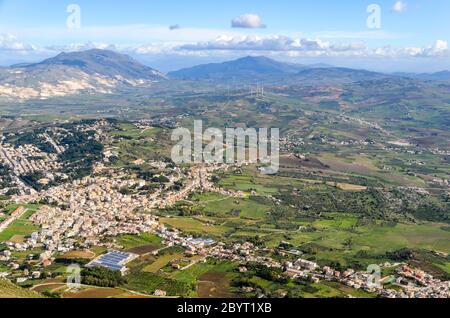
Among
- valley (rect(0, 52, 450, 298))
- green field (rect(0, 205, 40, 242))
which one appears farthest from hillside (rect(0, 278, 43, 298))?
green field (rect(0, 205, 40, 242))

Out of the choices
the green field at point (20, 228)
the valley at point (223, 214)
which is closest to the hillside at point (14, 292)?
the valley at point (223, 214)

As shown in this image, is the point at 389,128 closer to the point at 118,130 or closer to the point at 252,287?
the point at 118,130

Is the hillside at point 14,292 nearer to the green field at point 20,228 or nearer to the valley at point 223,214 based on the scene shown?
the valley at point 223,214

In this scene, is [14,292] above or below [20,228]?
above

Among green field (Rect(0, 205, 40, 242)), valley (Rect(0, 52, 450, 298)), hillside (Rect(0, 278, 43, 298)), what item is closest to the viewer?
hillside (Rect(0, 278, 43, 298))

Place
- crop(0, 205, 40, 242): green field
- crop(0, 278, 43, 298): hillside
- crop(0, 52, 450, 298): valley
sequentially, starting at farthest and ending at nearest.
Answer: crop(0, 205, 40, 242): green field → crop(0, 52, 450, 298): valley → crop(0, 278, 43, 298): hillside

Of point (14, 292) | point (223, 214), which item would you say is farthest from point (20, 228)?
point (14, 292)

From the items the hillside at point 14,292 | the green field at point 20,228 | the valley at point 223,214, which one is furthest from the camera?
the green field at point 20,228

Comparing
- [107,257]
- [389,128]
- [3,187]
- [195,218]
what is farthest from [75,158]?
[389,128]

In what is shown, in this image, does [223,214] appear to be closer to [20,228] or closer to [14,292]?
[20,228]

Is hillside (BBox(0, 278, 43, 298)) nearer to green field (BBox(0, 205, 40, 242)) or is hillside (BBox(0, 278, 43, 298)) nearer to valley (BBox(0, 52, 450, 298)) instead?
valley (BBox(0, 52, 450, 298))

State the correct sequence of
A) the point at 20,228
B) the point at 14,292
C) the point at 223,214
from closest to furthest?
1. the point at 14,292
2. the point at 20,228
3. the point at 223,214

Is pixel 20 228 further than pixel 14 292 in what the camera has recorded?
Yes
